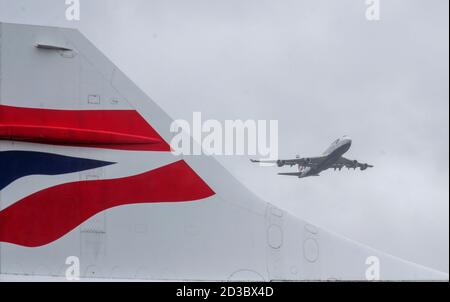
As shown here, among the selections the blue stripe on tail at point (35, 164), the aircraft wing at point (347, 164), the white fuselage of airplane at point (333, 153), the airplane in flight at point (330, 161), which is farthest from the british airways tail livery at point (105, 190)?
the aircraft wing at point (347, 164)

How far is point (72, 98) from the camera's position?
29.9ft

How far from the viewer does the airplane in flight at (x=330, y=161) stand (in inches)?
1943

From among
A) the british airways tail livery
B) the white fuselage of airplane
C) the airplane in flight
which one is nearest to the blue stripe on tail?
the british airways tail livery

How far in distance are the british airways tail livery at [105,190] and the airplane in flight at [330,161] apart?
38.3 meters

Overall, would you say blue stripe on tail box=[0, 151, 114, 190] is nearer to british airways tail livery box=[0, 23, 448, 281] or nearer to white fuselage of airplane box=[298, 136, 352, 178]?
british airways tail livery box=[0, 23, 448, 281]

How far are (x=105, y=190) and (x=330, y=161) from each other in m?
43.1

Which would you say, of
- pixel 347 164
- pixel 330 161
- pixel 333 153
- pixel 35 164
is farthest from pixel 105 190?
pixel 347 164

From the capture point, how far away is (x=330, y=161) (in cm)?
5131

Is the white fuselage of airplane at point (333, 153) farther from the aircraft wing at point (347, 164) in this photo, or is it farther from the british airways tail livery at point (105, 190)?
the british airways tail livery at point (105, 190)

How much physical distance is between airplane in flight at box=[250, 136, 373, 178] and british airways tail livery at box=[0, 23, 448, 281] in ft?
126

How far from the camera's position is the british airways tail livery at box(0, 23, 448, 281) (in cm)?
870

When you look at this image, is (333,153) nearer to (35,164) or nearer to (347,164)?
(347,164)

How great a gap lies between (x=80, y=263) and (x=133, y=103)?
2.05 m
